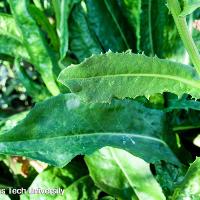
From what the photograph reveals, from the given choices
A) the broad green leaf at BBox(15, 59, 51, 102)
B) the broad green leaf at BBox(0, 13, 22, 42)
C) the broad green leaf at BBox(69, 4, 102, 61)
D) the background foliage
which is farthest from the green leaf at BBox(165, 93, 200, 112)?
the broad green leaf at BBox(0, 13, 22, 42)

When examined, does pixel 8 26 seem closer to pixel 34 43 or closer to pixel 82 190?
pixel 34 43

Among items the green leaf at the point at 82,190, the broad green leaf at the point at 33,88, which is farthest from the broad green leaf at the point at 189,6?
the broad green leaf at the point at 33,88

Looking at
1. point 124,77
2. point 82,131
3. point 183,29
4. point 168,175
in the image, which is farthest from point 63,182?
point 183,29

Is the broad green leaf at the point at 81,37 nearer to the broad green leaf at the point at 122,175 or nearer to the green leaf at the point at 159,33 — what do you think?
the green leaf at the point at 159,33

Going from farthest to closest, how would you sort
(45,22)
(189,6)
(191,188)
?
(45,22) < (191,188) < (189,6)

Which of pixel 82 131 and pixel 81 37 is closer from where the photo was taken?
pixel 82 131

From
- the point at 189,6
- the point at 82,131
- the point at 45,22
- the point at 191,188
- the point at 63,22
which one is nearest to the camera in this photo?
the point at 189,6

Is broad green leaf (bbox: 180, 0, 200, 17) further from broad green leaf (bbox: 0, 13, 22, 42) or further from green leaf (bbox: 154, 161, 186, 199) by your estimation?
broad green leaf (bbox: 0, 13, 22, 42)

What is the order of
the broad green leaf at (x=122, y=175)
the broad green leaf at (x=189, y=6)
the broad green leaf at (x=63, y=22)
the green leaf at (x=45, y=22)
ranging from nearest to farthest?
1. the broad green leaf at (x=189, y=6)
2. the broad green leaf at (x=122, y=175)
3. the broad green leaf at (x=63, y=22)
4. the green leaf at (x=45, y=22)
